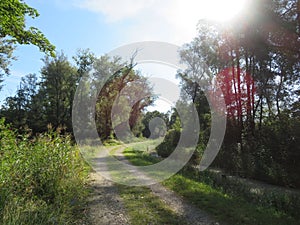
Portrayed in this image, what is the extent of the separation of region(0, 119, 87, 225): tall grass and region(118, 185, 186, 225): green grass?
1051 millimetres

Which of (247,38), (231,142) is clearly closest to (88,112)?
(231,142)

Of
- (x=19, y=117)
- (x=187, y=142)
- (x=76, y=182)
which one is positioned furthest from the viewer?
(x=19, y=117)

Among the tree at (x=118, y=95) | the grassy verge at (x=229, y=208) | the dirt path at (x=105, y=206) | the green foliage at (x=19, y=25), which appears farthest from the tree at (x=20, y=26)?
the tree at (x=118, y=95)

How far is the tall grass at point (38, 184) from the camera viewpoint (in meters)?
3.42

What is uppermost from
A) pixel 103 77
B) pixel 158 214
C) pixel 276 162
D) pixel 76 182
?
pixel 103 77

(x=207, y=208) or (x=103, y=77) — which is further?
(x=103, y=77)

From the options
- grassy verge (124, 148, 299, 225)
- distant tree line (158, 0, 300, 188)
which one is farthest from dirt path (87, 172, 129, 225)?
distant tree line (158, 0, 300, 188)

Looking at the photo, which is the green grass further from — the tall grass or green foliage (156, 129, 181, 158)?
green foliage (156, 129, 181, 158)

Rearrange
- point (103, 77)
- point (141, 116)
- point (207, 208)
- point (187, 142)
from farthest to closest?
point (141, 116), point (103, 77), point (187, 142), point (207, 208)

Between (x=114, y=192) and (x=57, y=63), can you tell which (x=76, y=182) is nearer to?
(x=114, y=192)

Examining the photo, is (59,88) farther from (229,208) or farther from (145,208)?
(229,208)

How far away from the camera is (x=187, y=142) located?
15.8 metres

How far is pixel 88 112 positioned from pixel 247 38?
997 inches

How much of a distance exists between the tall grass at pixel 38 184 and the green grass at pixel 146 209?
3.45 feet
